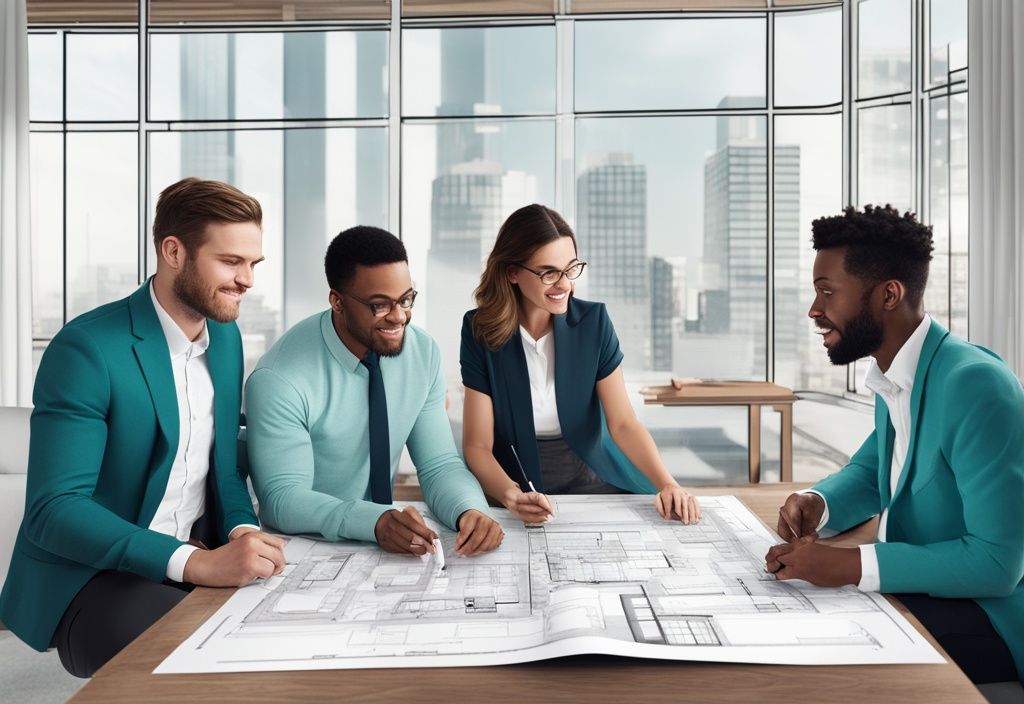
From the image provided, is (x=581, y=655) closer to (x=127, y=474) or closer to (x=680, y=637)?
(x=680, y=637)

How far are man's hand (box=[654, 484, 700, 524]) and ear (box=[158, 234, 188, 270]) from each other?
1.02 m

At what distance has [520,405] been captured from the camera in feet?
6.64

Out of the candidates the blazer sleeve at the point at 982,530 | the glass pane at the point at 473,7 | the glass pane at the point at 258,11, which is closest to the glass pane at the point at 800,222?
the glass pane at the point at 473,7

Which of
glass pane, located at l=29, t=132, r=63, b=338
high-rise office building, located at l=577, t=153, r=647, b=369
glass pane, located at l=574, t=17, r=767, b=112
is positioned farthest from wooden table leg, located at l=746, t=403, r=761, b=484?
glass pane, located at l=29, t=132, r=63, b=338

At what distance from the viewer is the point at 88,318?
1.46 meters

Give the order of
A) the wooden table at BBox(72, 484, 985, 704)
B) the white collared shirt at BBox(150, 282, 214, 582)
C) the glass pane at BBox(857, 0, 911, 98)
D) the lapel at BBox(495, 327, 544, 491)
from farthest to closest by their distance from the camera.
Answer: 1. the glass pane at BBox(857, 0, 911, 98)
2. the lapel at BBox(495, 327, 544, 491)
3. the white collared shirt at BBox(150, 282, 214, 582)
4. the wooden table at BBox(72, 484, 985, 704)

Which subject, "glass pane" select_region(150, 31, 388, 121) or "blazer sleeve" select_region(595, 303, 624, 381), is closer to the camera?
"blazer sleeve" select_region(595, 303, 624, 381)

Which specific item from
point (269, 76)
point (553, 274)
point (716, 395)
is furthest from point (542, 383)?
point (269, 76)

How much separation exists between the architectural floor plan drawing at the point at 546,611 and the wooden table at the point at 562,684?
0.02 meters

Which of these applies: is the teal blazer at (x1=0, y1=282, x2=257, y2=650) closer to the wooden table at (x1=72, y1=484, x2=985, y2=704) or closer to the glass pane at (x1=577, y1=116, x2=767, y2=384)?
the wooden table at (x1=72, y1=484, x2=985, y2=704)

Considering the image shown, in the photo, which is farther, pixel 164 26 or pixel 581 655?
pixel 164 26

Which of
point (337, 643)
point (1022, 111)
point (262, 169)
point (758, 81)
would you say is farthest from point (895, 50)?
point (337, 643)

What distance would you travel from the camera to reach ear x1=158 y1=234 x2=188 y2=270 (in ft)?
4.91

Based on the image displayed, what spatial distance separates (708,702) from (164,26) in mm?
5883
